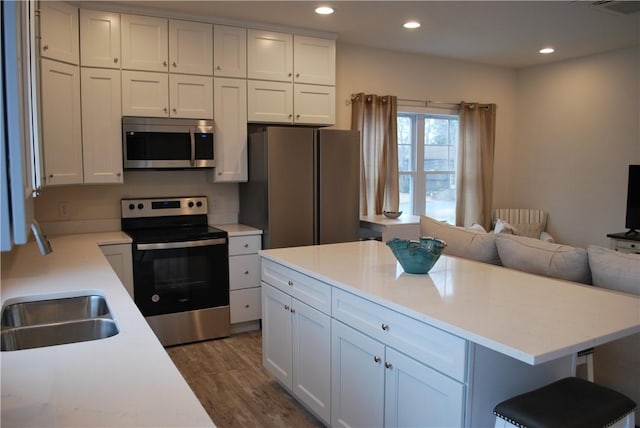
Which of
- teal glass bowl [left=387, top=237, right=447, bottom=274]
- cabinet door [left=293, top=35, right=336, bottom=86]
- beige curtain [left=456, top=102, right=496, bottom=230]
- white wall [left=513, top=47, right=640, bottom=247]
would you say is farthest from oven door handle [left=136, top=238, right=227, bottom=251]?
white wall [left=513, top=47, right=640, bottom=247]

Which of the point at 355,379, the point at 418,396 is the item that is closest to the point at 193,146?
the point at 355,379

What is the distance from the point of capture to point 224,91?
423cm

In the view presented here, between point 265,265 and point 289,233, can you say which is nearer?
point 265,265

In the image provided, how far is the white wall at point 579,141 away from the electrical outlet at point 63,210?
5.11 m

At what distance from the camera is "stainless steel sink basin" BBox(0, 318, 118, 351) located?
1.84 meters

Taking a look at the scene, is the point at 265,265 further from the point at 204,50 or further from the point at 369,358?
the point at 204,50

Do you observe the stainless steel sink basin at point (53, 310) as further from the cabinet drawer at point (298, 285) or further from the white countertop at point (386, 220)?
the white countertop at point (386, 220)

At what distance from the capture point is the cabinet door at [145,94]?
12.7ft

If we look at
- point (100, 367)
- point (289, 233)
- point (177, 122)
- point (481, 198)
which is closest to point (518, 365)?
point (100, 367)

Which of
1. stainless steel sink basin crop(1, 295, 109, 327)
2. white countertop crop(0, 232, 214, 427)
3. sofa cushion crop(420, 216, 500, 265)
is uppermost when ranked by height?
sofa cushion crop(420, 216, 500, 265)

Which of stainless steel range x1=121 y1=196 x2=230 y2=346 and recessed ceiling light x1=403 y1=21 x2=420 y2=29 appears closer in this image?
stainless steel range x1=121 y1=196 x2=230 y2=346

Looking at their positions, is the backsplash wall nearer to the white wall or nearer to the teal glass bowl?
the teal glass bowl

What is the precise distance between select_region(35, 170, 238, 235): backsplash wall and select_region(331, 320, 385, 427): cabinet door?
8.31ft

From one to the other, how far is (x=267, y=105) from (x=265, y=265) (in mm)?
1834
